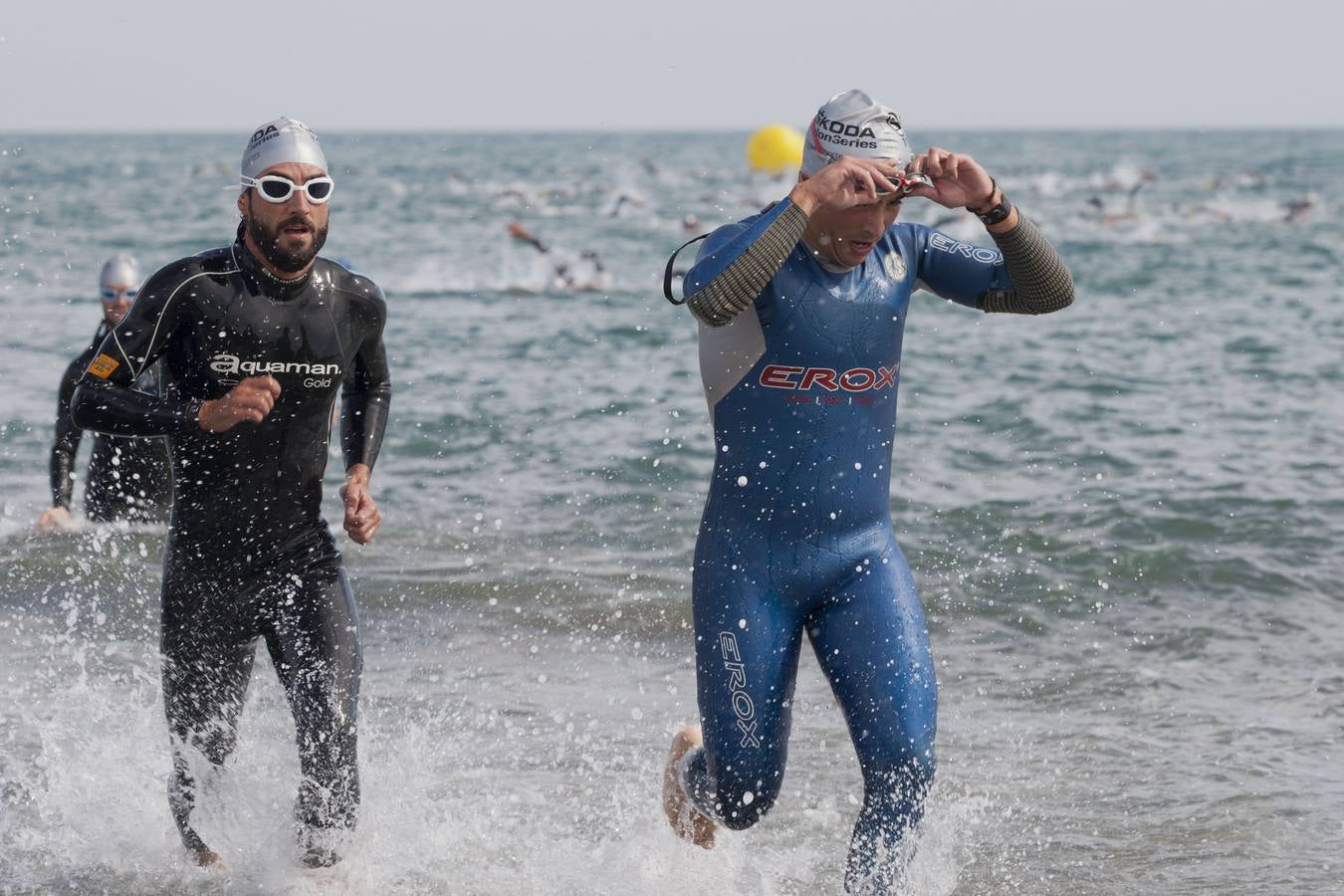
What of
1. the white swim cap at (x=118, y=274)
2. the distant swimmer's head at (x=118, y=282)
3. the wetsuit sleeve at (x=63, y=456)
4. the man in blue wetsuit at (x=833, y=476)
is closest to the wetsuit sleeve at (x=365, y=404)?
the man in blue wetsuit at (x=833, y=476)

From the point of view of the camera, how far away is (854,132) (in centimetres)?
450

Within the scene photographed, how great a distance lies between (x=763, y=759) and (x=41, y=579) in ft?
20.0

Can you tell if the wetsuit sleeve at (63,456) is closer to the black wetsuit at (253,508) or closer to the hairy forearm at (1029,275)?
the black wetsuit at (253,508)

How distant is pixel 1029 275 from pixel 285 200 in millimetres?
2146

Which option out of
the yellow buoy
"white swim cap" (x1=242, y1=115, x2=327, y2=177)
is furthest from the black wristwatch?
the yellow buoy

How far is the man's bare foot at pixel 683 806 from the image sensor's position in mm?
5137

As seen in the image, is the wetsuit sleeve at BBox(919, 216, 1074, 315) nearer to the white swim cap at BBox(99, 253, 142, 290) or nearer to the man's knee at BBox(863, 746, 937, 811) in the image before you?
the man's knee at BBox(863, 746, 937, 811)

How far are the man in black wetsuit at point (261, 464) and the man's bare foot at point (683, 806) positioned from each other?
0.98 metres

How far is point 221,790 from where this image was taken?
5281mm

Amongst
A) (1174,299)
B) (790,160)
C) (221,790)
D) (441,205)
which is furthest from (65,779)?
(441,205)

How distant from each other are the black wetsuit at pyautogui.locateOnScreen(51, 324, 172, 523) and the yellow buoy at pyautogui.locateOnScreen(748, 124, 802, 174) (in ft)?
61.3

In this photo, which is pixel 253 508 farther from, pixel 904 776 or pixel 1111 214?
pixel 1111 214

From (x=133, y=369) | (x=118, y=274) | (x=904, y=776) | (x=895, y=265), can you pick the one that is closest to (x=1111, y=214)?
(x=118, y=274)

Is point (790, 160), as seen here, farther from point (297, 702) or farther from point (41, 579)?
point (297, 702)
